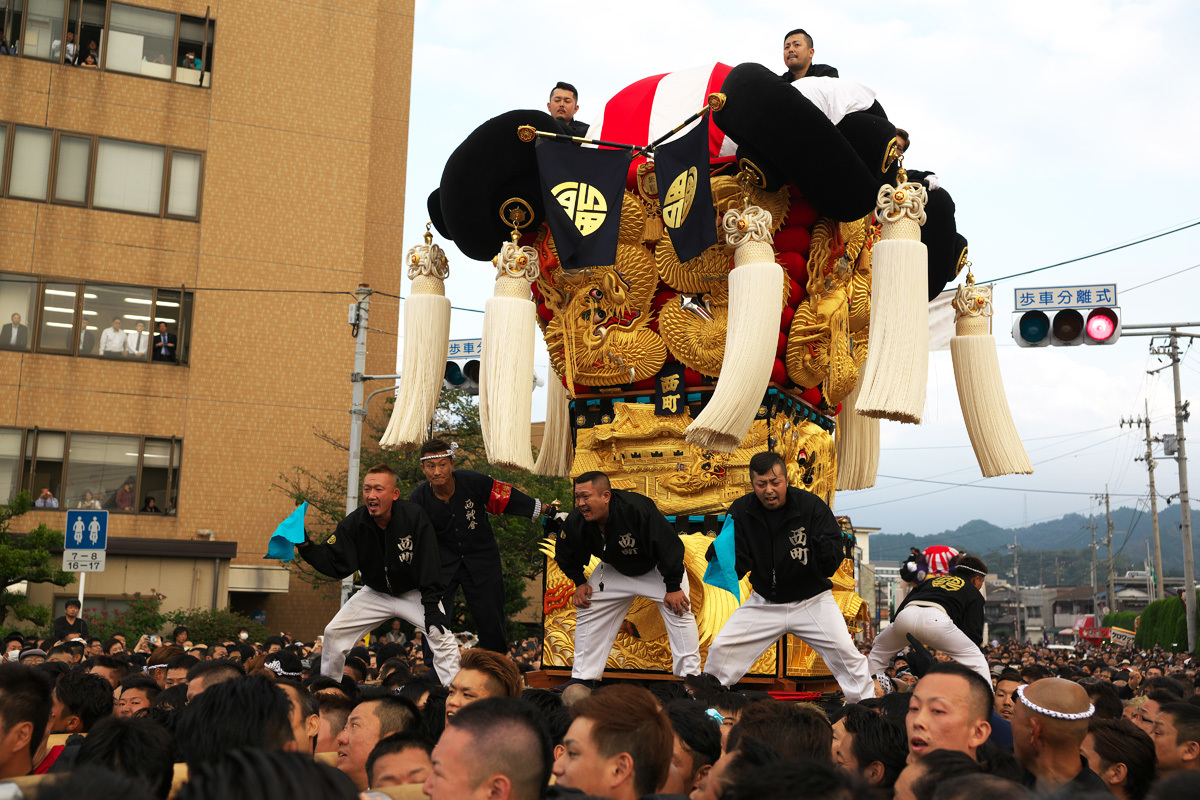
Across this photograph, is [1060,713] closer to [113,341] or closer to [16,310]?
[113,341]

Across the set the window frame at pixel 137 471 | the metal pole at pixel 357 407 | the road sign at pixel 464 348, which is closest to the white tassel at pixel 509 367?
the road sign at pixel 464 348

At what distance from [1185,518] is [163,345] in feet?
81.7

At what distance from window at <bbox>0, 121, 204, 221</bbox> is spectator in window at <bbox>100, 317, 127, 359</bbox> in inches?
97.9

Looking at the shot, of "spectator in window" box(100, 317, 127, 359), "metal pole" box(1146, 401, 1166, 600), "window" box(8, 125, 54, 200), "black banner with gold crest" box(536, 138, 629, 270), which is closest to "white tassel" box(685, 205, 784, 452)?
"black banner with gold crest" box(536, 138, 629, 270)

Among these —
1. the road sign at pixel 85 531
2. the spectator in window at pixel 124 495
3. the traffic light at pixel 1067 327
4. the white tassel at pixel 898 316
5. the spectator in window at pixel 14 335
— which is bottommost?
the road sign at pixel 85 531

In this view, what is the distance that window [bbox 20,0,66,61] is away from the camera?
23.2 meters

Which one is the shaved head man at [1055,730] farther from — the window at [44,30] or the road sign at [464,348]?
the window at [44,30]

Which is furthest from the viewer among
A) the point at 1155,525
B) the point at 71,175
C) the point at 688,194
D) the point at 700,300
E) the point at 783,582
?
the point at 1155,525

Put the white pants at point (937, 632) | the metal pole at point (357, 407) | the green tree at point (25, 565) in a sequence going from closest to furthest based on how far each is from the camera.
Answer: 1. the white pants at point (937, 632)
2. the green tree at point (25, 565)
3. the metal pole at point (357, 407)

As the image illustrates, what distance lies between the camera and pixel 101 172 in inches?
912

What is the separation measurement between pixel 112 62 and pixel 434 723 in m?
22.6

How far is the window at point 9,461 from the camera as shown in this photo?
72.7 feet

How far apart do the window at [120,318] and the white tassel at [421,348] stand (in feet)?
50.1

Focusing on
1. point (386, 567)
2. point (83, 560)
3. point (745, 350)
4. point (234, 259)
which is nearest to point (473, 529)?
point (386, 567)
